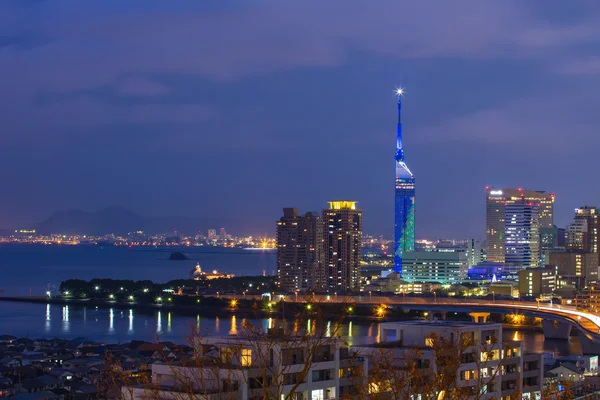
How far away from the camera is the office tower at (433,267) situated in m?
43.2

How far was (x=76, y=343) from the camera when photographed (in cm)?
1712

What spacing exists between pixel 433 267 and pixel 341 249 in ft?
24.4

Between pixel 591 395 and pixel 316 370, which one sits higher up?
pixel 316 370

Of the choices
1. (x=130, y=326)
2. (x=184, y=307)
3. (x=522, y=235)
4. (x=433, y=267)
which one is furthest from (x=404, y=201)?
(x=130, y=326)

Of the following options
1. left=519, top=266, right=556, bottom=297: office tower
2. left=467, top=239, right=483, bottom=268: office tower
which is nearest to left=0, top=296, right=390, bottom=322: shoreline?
left=519, top=266, right=556, bottom=297: office tower

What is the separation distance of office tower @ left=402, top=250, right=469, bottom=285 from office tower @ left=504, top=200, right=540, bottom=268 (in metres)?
9.22

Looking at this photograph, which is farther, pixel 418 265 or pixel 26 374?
pixel 418 265

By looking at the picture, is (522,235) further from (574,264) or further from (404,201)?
(574,264)

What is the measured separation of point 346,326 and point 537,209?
34.3 metres

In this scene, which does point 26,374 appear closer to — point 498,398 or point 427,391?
point 498,398

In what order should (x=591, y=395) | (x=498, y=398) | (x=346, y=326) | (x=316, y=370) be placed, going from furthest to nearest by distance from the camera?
1. (x=346, y=326)
2. (x=591, y=395)
3. (x=498, y=398)
4. (x=316, y=370)

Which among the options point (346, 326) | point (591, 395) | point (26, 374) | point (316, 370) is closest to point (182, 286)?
point (346, 326)

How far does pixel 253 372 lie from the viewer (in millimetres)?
5859

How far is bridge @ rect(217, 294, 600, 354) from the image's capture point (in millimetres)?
20098
